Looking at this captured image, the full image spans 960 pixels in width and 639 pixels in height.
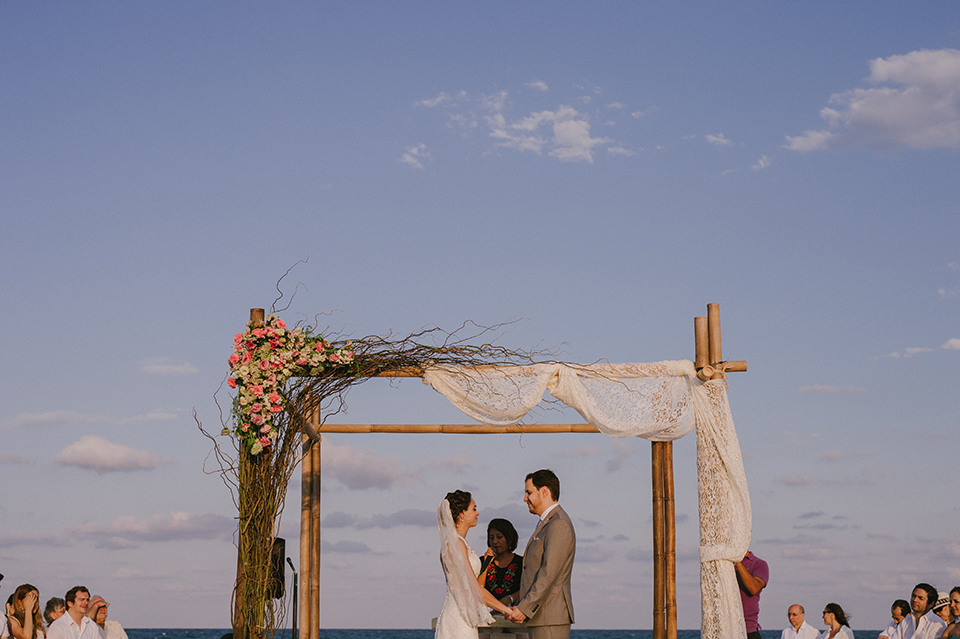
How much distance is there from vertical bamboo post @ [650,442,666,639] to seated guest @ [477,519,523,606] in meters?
1.44

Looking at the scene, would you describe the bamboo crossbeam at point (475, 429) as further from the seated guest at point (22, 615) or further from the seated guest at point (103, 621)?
the seated guest at point (103, 621)

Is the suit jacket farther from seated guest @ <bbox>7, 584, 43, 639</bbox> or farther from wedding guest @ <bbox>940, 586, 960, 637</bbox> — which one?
seated guest @ <bbox>7, 584, 43, 639</bbox>

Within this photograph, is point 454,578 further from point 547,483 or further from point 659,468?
point 659,468

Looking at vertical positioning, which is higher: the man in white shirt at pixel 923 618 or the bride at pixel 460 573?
the bride at pixel 460 573

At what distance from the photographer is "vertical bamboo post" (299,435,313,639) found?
7488 mm

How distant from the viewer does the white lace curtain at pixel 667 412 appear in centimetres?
684

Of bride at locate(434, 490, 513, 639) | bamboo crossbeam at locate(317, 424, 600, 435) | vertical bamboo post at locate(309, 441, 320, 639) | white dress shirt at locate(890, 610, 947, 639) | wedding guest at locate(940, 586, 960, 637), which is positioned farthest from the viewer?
white dress shirt at locate(890, 610, 947, 639)

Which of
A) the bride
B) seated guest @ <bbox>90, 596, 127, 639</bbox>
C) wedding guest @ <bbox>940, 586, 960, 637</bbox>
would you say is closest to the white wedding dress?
the bride

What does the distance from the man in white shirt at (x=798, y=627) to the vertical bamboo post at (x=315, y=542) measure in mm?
4195

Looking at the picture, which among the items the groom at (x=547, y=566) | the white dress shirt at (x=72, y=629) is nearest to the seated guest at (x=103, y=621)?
the white dress shirt at (x=72, y=629)

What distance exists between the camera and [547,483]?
5.58m

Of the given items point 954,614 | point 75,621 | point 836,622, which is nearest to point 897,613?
point 836,622

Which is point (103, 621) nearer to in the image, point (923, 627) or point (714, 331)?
point (714, 331)

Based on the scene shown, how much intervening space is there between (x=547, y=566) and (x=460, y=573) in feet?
2.20
